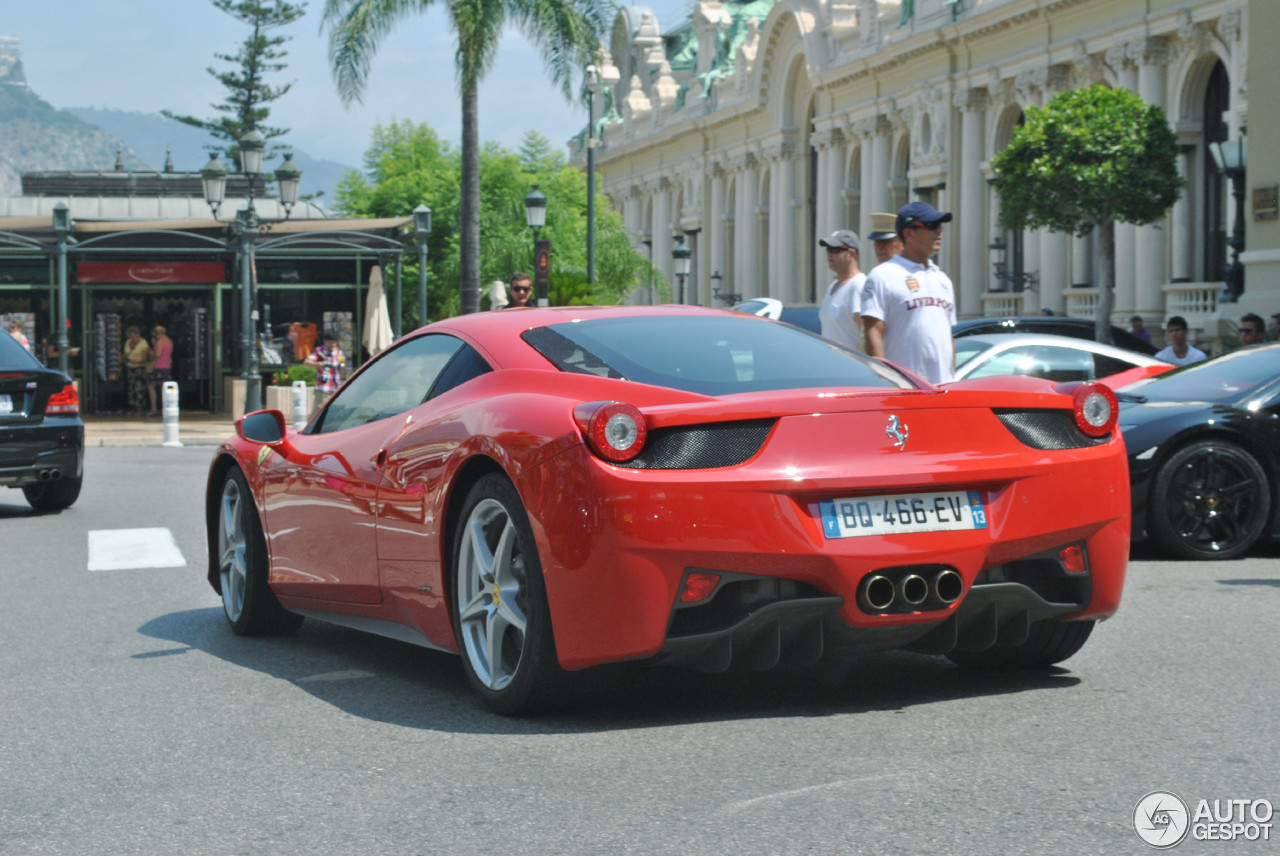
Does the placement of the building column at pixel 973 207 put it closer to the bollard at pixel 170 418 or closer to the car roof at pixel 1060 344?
the bollard at pixel 170 418

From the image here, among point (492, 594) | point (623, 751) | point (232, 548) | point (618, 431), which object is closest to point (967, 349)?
point (232, 548)

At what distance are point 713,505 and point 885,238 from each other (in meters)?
5.61

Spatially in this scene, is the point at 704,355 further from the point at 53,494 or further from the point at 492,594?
the point at 53,494

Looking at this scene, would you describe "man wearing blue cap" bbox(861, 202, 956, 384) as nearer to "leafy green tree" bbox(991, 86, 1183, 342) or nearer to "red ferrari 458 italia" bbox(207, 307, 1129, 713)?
"red ferrari 458 italia" bbox(207, 307, 1129, 713)

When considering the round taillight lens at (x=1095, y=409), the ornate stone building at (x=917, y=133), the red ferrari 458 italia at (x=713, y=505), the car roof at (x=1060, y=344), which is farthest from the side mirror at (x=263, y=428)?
the ornate stone building at (x=917, y=133)

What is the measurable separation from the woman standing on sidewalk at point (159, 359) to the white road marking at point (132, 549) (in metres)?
20.2

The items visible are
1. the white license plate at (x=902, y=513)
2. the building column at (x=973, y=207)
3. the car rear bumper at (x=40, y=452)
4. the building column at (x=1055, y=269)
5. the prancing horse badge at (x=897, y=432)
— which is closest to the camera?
the white license plate at (x=902, y=513)

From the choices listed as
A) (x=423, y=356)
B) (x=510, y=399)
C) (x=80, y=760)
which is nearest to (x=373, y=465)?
(x=423, y=356)

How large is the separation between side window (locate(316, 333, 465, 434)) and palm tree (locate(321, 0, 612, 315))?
77.6ft

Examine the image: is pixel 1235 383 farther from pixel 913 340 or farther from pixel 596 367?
pixel 596 367

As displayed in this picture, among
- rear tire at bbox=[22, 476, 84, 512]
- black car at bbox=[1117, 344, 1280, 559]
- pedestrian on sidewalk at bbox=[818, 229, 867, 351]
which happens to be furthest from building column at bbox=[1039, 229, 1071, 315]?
pedestrian on sidewalk at bbox=[818, 229, 867, 351]

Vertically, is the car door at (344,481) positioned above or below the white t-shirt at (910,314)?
below

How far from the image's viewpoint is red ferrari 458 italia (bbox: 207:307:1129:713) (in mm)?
4918

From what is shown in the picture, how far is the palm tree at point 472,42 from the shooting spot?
31.7 meters
